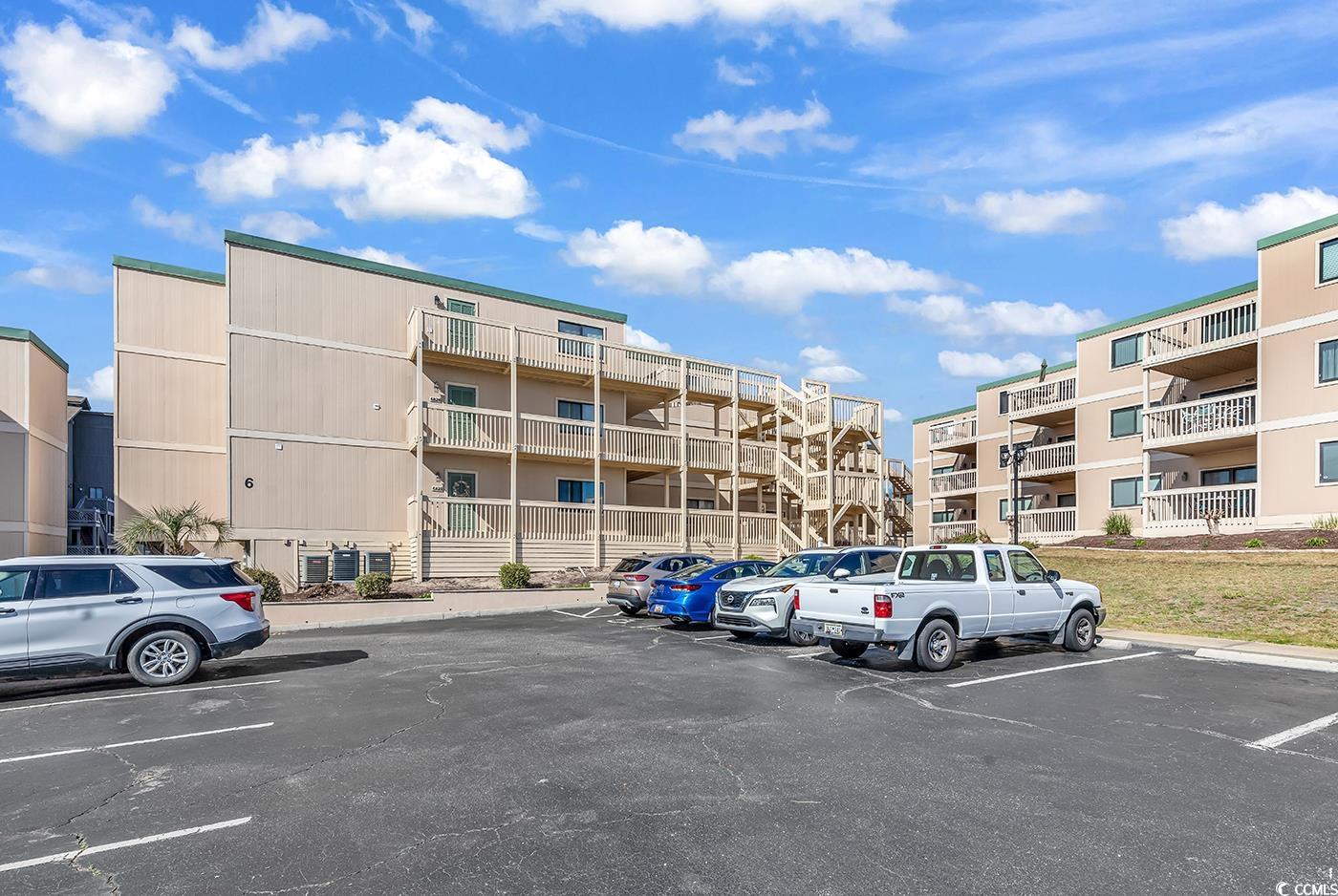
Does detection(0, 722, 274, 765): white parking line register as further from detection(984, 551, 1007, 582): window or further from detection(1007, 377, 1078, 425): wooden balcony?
detection(1007, 377, 1078, 425): wooden balcony

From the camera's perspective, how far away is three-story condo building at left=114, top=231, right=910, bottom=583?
990 inches

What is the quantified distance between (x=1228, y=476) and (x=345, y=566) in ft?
96.8

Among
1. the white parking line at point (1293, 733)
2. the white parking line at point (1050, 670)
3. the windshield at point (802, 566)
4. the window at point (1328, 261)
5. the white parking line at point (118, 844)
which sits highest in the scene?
the window at point (1328, 261)

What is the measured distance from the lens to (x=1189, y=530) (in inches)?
1079

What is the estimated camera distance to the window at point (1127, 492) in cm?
3269

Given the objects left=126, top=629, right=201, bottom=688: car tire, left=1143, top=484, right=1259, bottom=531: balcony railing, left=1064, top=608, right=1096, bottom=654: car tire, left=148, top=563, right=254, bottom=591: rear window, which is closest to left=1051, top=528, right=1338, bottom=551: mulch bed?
left=1143, top=484, right=1259, bottom=531: balcony railing

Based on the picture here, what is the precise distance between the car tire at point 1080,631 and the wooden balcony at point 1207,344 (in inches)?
699

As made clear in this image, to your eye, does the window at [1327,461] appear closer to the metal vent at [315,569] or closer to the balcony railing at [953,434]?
the balcony railing at [953,434]

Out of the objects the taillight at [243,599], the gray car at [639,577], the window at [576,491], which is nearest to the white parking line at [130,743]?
the taillight at [243,599]

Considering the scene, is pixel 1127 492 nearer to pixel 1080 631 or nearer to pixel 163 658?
pixel 1080 631

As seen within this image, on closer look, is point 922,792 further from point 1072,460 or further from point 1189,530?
point 1072,460

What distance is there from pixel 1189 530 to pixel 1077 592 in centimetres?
1738

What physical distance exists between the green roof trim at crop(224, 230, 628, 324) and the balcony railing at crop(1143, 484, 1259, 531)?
20346 mm

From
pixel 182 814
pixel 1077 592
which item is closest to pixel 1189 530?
pixel 1077 592
